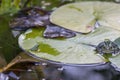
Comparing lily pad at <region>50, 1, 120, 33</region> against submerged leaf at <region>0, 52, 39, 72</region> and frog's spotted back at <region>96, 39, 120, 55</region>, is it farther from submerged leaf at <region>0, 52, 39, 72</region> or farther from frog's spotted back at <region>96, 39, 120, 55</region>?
submerged leaf at <region>0, 52, 39, 72</region>

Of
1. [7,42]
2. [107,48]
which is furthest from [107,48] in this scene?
[7,42]

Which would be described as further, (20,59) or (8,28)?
(8,28)

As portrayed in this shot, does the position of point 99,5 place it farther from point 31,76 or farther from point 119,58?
point 31,76

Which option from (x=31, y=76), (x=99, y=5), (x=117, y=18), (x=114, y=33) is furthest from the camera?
(x=99, y=5)

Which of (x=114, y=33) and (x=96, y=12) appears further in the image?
(x=96, y=12)

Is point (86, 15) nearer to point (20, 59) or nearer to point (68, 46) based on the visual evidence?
point (68, 46)

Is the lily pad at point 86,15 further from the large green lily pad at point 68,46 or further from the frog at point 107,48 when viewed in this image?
the frog at point 107,48

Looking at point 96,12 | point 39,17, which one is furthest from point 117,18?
point 39,17
